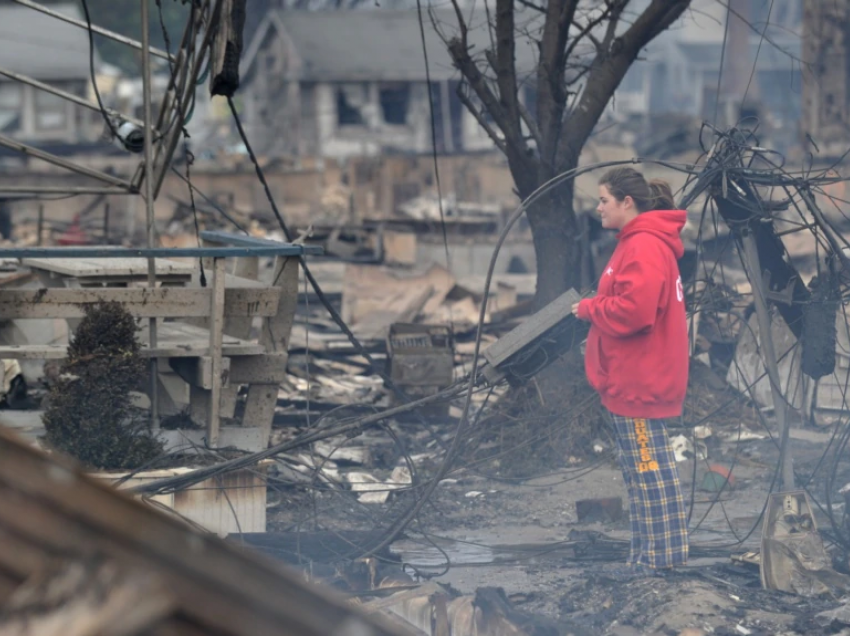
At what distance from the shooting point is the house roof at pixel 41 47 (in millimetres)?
45344

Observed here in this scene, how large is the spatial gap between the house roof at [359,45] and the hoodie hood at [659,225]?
124 feet

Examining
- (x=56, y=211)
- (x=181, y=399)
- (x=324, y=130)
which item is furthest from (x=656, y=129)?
(x=181, y=399)

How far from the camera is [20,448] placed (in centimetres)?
147

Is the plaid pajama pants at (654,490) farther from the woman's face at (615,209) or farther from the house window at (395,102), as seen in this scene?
the house window at (395,102)

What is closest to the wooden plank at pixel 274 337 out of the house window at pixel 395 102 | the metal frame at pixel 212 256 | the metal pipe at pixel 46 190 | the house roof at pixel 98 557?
the metal frame at pixel 212 256

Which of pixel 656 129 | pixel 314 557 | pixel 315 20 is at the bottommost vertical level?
pixel 314 557

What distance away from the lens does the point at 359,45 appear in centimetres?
4659

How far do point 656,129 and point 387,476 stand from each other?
1263 inches

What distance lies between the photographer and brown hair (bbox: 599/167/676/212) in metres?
5.76

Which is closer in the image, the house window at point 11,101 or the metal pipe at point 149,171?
the metal pipe at point 149,171

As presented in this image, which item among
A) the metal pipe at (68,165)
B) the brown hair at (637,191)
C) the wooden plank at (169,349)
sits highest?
the metal pipe at (68,165)

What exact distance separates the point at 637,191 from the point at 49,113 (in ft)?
145

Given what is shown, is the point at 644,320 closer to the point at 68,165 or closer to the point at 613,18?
the point at 613,18

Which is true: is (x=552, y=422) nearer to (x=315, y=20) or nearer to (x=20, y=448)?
(x=20, y=448)
